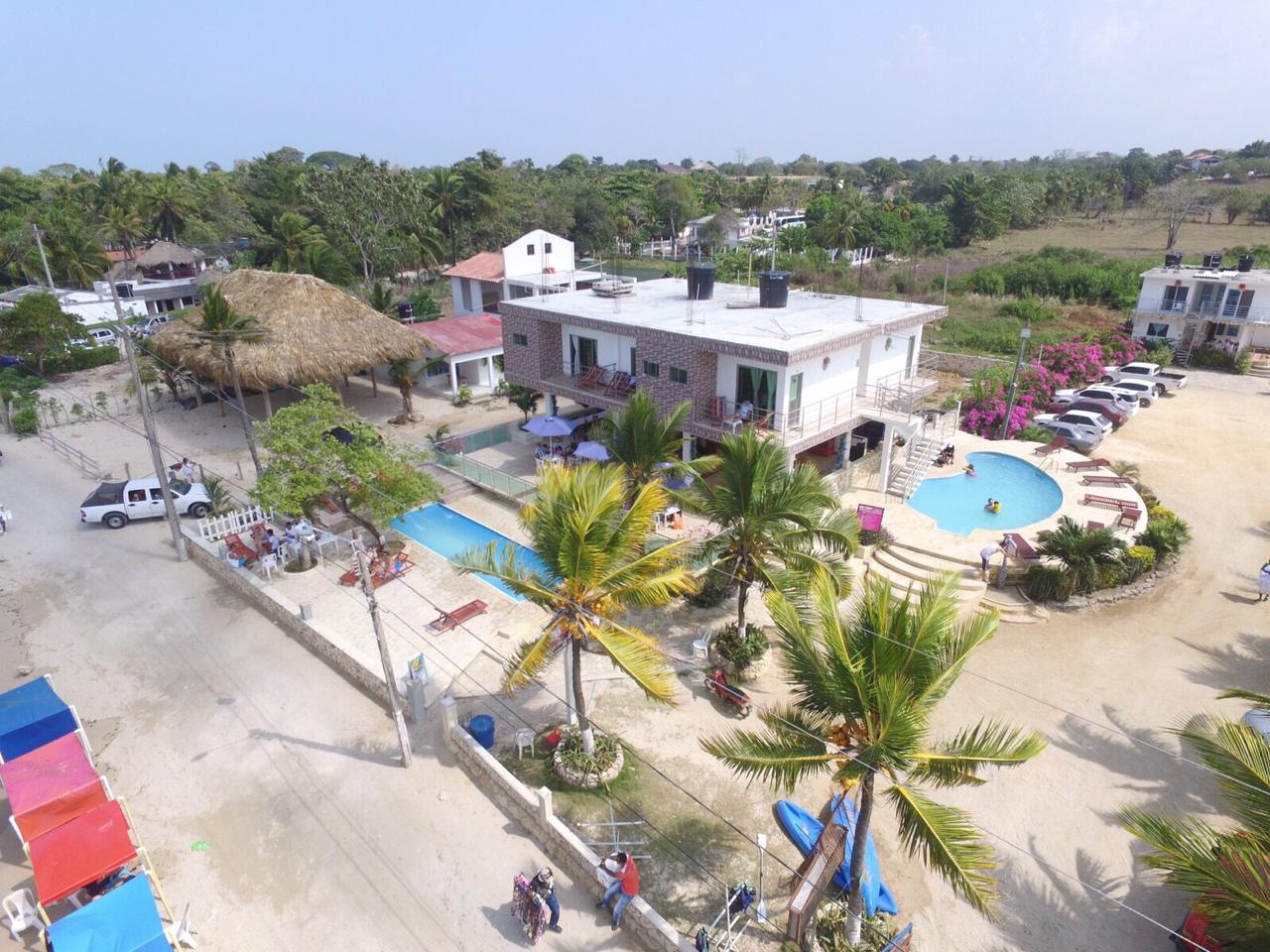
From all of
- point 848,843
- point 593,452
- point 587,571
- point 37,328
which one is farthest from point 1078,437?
point 37,328

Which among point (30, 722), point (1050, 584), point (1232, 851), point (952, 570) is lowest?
point (1050, 584)

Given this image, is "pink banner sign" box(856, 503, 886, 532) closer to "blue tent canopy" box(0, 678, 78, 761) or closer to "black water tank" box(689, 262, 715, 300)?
"black water tank" box(689, 262, 715, 300)

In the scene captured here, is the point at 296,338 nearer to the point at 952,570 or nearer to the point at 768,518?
the point at 768,518

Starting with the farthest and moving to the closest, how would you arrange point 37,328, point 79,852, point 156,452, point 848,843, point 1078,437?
point 37,328
point 1078,437
point 156,452
point 79,852
point 848,843

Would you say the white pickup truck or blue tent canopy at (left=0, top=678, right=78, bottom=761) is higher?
the white pickup truck

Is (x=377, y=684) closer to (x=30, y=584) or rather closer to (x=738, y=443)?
(x=738, y=443)

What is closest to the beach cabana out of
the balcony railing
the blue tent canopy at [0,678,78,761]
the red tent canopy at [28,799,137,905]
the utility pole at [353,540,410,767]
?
the blue tent canopy at [0,678,78,761]

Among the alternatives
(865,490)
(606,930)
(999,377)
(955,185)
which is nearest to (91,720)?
(606,930)
